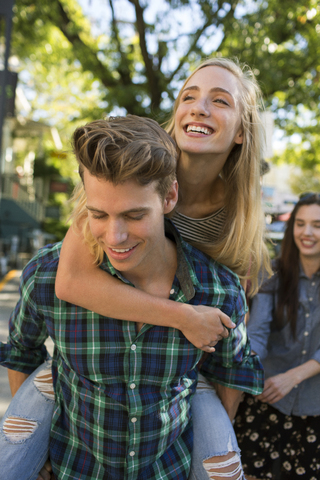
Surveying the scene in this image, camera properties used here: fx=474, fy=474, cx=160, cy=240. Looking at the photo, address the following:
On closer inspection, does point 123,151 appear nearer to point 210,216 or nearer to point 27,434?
point 210,216

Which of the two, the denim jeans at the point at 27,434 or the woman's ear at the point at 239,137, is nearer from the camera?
the denim jeans at the point at 27,434

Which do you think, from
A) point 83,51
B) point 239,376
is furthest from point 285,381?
point 83,51

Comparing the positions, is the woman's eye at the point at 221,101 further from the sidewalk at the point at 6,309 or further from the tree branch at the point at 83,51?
the tree branch at the point at 83,51

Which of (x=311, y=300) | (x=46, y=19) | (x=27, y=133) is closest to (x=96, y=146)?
(x=311, y=300)

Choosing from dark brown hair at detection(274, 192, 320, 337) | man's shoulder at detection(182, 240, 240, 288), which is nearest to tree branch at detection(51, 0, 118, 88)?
dark brown hair at detection(274, 192, 320, 337)

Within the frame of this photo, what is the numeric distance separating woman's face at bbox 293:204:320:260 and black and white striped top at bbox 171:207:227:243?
0.84 meters

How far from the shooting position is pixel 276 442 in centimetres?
290

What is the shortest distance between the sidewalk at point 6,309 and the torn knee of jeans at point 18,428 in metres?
2.09

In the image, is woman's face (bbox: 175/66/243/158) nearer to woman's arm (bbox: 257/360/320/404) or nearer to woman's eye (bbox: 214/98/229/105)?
woman's eye (bbox: 214/98/229/105)

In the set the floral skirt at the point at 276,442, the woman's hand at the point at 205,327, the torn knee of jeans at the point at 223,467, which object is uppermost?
the woman's hand at the point at 205,327

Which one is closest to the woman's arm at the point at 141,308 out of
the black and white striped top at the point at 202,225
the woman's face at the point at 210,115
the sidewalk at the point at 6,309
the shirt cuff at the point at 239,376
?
the shirt cuff at the point at 239,376

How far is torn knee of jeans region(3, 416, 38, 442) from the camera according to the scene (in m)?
1.92

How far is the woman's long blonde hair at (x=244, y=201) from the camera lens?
2.31 meters

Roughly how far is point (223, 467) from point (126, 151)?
4.31ft
